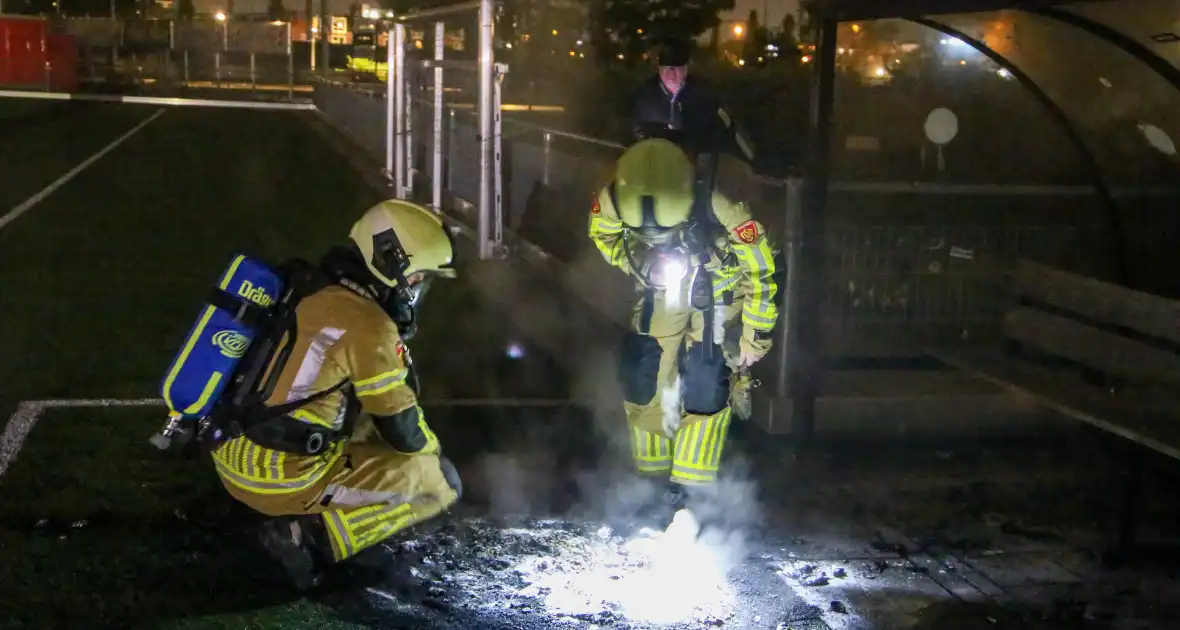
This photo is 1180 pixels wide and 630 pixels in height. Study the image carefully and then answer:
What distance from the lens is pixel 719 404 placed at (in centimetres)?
520

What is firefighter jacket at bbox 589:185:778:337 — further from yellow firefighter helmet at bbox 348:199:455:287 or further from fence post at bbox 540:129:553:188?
fence post at bbox 540:129:553:188

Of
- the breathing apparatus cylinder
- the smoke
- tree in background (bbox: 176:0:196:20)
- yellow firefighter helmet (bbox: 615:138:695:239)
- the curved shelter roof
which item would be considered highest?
tree in background (bbox: 176:0:196:20)

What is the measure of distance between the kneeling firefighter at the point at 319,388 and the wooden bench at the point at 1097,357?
8.48 ft

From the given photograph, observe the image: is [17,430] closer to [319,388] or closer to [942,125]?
[319,388]

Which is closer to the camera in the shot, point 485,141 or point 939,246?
point 939,246

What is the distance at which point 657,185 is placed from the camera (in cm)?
486

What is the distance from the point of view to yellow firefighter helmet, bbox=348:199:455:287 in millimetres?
4348

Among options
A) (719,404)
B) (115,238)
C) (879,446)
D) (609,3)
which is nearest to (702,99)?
(719,404)

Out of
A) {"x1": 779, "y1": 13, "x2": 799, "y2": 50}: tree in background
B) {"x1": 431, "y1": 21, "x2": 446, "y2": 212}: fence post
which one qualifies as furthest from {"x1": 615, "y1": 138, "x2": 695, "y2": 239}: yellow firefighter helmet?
{"x1": 779, "y1": 13, "x2": 799, "y2": 50}: tree in background


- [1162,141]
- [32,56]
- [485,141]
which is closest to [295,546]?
[1162,141]

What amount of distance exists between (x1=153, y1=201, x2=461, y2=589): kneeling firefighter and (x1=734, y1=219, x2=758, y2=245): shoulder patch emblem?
120cm

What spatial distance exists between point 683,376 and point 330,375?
1575mm

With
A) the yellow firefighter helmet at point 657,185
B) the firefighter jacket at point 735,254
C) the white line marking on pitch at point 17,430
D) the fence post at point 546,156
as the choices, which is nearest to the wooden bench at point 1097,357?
the firefighter jacket at point 735,254

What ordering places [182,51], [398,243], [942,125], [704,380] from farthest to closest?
[182,51] < [942,125] < [704,380] < [398,243]
